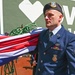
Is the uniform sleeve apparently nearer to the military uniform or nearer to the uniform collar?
the military uniform

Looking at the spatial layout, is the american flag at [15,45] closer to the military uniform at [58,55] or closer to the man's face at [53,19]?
the military uniform at [58,55]

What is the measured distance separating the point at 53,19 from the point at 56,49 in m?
0.23

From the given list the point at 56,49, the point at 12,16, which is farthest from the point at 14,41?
the point at 12,16

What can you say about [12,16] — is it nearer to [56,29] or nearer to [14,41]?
[14,41]

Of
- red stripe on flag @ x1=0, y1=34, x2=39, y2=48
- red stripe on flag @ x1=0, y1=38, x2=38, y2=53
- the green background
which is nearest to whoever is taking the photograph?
red stripe on flag @ x1=0, y1=38, x2=38, y2=53

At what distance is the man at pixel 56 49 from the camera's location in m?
2.38

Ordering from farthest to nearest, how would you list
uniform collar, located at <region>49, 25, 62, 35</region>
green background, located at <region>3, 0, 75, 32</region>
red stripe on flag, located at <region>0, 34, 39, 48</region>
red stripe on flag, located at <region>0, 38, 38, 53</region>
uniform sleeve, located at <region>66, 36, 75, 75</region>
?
green background, located at <region>3, 0, 75, 32</region> < red stripe on flag, located at <region>0, 34, 39, 48</region> < red stripe on flag, located at <region>0, 38, 38, 53</region> < uniform collar, located at <region>49, 25, 62, 35</region> < uniform sleeve, located at <region>66, 36, 75, 75</region>

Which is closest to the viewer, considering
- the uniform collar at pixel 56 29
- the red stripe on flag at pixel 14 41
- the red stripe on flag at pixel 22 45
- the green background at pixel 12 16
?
the uniform collar at pixel 56 29

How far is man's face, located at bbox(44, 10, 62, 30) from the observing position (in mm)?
2400

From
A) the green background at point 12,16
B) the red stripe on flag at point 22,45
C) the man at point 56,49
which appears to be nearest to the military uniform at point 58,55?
the man at point 56,49

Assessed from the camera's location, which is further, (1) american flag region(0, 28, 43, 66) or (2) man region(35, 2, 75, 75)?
(1) american flag region(0, 28, 43, 66)

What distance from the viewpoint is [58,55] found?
2.44 meters

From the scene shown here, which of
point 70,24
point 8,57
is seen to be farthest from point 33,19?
point 8,57

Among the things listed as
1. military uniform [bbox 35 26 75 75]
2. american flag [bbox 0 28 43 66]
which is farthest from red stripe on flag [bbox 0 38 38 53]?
military uniform [bbox 35 26 75 75]
